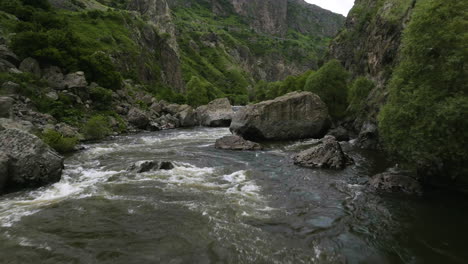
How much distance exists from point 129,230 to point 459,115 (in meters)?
15.2

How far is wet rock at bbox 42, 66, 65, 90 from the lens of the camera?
39188mm

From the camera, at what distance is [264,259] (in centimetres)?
912

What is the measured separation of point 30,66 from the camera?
3812 cm

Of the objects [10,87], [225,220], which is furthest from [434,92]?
[10,87]

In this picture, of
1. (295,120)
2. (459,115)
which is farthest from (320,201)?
(295,120)

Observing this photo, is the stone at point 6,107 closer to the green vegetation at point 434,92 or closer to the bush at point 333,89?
the green vegetation at point 434,92

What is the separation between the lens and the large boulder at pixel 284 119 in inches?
1417

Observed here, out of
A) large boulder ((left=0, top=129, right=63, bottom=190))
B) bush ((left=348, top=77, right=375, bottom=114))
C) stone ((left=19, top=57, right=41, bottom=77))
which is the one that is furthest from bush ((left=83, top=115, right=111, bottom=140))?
bush ((left=348, top=77, right=375, bottom=114))

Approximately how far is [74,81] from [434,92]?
44.1 meters

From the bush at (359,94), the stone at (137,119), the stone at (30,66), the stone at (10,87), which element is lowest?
the stone at (137,119)

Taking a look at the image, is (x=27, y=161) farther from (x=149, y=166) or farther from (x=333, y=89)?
(x=333, y=89)

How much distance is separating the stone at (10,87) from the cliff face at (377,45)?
136 feet

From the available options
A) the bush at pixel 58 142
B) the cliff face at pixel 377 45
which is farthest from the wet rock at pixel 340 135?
the bush at pixel 58 142

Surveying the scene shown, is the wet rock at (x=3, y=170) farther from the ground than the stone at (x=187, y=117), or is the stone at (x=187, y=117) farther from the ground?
the wet rock at (x=3, y=170)
